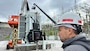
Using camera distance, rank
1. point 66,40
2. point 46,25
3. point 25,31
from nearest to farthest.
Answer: point 66,40
point 25,31
point 46,25

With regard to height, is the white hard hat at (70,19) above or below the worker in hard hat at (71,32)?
above

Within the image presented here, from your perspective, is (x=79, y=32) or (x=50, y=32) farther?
(x=50, y=32)

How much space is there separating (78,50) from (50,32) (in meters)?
25.3

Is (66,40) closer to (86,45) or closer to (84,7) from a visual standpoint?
(86,45)

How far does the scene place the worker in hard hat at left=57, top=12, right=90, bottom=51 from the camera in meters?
1.30

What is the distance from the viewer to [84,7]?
20.3 m

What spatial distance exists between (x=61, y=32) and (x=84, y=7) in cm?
1928

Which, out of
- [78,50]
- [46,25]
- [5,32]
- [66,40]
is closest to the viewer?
[78,50]

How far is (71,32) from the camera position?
1408 mm

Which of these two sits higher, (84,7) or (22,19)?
(84,7)

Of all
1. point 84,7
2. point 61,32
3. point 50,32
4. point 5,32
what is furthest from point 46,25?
point 61,32

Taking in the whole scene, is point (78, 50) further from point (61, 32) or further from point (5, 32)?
point (5, 32)

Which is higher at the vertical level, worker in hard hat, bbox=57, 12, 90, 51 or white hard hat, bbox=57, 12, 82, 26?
white hard hat, bbox=57, 12, 82, 26

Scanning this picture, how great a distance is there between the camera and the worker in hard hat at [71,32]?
1.30 meters
